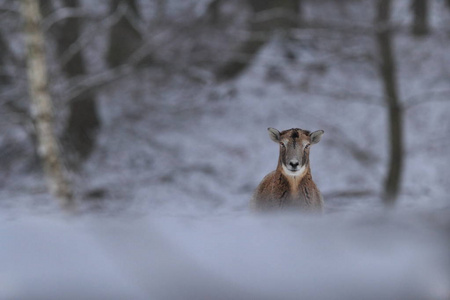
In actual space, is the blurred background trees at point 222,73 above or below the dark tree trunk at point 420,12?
below

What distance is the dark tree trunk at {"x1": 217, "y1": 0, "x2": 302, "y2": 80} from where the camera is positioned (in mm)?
13000

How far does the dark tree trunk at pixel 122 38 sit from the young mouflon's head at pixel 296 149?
1047cm

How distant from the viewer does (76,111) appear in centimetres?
1288

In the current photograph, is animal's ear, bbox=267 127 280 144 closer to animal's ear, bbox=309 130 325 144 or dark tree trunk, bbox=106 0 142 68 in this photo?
animal's ear, bbox=309 130 325 144

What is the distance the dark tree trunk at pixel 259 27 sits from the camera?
13.0m

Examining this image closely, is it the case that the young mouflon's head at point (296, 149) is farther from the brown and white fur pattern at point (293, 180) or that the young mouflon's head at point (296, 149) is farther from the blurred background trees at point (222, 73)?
the blurred background trees at point (222, 73)

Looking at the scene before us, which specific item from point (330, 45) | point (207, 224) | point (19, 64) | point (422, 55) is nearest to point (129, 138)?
point (19, 64)

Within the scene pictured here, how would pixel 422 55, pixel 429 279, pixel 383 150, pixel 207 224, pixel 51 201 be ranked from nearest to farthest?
1. pixel 429 279
2. pixel 207 224
3. pixel 51 201
4. pixel 383 150
5. pixel 422 55

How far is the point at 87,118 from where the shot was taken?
12.9 meters

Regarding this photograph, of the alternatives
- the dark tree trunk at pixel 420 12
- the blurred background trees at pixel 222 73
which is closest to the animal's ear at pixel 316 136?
the blurred background trees at pixel 222 73

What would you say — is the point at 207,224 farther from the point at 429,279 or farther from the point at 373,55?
the point at 373,55

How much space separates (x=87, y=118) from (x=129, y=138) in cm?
99

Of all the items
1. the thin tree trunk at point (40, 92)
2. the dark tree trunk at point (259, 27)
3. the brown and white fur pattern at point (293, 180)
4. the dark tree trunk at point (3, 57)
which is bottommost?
the brown and white fur pattern at point (293, 180)

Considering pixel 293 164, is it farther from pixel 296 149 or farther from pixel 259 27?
pixel 259 27
